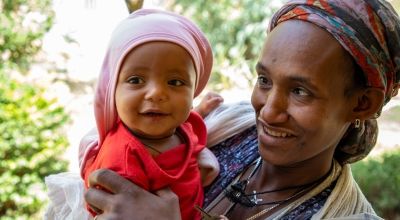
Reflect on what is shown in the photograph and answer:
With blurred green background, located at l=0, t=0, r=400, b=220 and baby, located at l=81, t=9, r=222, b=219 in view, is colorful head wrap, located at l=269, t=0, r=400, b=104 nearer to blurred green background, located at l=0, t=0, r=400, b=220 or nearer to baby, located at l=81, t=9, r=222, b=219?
baby, located at l=81, t=9, r=222, b=219

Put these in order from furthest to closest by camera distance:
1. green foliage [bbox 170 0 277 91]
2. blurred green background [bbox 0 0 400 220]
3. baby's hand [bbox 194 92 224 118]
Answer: green foliage [bbox 170 0 277 91] → blurred green background [bbox 0 0 400 220] → baby's hand [bbox 194 92 224 118]

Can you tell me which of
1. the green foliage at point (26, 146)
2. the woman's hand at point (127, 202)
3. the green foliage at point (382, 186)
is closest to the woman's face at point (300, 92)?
the woman's hand at point (127, 202)

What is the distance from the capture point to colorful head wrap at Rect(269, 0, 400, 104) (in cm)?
156

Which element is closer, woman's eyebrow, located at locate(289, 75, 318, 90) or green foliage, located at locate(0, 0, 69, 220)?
woman's eyebrow, located at locate(289, 75, 318, 90)

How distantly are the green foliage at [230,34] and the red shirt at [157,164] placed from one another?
5701 mm

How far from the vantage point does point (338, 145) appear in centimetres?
188

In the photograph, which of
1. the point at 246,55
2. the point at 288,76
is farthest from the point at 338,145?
the point at 246,55

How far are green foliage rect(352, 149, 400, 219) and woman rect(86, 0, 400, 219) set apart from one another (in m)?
2.71

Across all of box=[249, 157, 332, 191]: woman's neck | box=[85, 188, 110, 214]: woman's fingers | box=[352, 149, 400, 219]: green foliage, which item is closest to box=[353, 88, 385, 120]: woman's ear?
box=[249, 157, 332, 191]: woman's neck

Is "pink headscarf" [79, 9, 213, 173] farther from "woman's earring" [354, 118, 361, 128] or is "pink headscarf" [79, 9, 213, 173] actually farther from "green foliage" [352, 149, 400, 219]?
"green foliage" [352, 149, 400, 219]

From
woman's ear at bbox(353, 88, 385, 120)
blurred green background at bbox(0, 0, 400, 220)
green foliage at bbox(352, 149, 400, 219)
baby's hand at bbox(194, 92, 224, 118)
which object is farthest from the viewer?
blurred green background at bbox(0, 0, 400, 220)

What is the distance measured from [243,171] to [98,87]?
0.61 metres

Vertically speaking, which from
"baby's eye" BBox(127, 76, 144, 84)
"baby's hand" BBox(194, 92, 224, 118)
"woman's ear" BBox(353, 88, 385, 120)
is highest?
"baby's eye" BBox(127, 76, 144, 84)

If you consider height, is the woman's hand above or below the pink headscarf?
below
